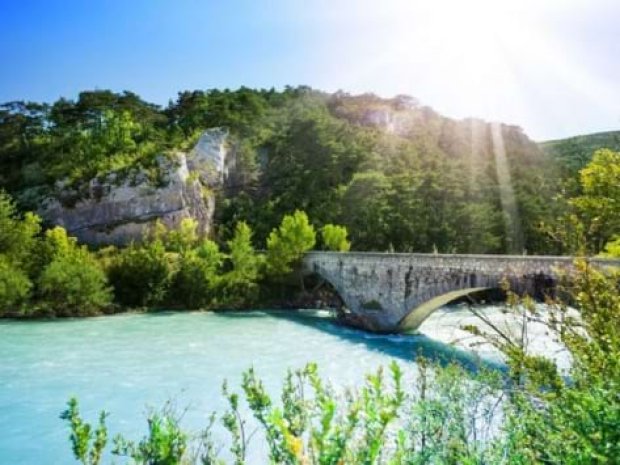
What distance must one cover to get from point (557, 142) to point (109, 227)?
8520 cm

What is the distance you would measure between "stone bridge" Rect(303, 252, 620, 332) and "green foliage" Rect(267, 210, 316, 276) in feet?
15.6

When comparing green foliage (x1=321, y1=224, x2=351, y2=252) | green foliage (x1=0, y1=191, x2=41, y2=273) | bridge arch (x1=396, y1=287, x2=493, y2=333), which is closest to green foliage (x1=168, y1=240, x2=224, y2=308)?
green foliage (x1=321, y1=224, x2=351, y2=252)

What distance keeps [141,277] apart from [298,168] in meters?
30.7

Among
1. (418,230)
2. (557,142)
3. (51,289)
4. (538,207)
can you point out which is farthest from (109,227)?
(557,142)

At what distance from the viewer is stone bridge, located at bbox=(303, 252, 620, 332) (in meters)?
22.5

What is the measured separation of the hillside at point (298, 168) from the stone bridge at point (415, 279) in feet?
44.3

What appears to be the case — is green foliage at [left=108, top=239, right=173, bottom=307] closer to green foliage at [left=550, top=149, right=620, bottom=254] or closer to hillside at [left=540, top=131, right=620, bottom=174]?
green foliage at [left=550, top=149, right=620, bottom=254]

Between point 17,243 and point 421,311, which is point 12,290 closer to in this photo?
point 17,243

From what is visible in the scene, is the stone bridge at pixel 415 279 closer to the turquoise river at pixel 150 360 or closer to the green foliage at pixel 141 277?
the turquoise river at pixel 150 360

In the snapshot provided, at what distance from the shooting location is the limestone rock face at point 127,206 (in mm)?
53031

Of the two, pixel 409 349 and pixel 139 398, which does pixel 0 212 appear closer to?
pixel 139 398

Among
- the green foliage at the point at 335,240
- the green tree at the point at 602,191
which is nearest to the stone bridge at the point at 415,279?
the green foliage at the point at 335,240

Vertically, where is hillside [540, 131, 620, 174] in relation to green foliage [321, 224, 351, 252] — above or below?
above

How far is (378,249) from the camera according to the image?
180 feet
